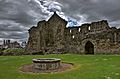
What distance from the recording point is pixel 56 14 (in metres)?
53.3

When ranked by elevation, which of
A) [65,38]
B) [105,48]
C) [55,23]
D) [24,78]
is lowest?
[24,78]

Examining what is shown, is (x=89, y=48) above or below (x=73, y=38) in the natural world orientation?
below

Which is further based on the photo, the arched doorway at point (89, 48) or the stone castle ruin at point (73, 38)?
→ the arched doorway at point (89, 48)

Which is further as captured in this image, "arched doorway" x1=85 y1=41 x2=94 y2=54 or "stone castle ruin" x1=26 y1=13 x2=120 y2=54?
"arched doorway" x1=85 y1=41 x2=94 y2=54

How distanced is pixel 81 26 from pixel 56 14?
10.0 m

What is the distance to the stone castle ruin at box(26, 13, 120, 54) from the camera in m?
35.4

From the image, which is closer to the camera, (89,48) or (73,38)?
(89,48)

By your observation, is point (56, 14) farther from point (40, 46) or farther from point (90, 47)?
point (90, 47)

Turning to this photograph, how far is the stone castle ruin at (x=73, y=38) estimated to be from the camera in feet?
116

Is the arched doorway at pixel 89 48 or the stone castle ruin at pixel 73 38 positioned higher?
the stone castle ruin at pixel 73 38

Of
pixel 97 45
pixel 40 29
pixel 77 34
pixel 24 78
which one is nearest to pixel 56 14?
pixel 40 29

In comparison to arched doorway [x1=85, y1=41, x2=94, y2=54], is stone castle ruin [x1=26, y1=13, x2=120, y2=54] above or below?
above

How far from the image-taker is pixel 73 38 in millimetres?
46656

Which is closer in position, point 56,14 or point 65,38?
point 65,38
